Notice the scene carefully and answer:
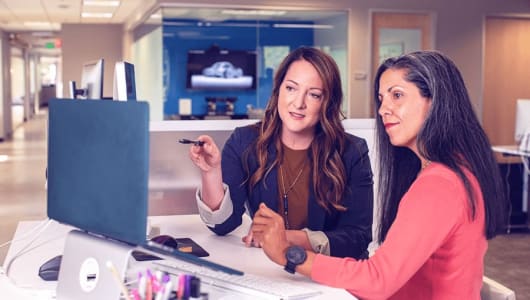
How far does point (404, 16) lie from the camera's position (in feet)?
30.1

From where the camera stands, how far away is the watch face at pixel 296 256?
1.61m

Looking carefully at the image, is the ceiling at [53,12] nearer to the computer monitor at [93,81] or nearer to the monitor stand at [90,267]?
the computer monitor at [93,81]

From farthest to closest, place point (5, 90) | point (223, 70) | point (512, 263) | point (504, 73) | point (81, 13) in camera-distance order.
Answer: point (5, 90), point (81, 13), point (223, 70), point (504, 73), point (512, 263)

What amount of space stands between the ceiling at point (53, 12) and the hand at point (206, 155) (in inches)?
398

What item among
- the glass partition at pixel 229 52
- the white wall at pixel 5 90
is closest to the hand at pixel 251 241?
the glass partition at pixel 229 52

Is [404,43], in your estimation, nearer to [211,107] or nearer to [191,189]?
[211,107]

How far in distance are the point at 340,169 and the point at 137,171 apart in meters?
1.04

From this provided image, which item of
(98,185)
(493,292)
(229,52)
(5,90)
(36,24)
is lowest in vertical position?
(493,292)

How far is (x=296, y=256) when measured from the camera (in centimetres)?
161

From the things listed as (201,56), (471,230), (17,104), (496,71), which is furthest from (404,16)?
(17,104)

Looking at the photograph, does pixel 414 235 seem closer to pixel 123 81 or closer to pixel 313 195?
pixel 313 195

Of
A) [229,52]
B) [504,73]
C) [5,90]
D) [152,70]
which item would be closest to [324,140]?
[229,52]

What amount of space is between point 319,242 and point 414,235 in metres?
0.61

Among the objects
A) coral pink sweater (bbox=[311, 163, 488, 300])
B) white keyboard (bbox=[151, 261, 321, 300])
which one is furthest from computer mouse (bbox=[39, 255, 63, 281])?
coral pink sweater (bbox=[311, 163, 488, 300])
